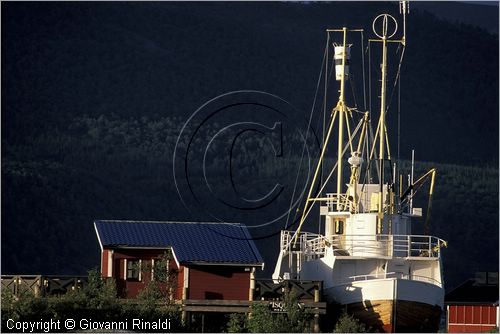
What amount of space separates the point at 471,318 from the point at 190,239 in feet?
42.5

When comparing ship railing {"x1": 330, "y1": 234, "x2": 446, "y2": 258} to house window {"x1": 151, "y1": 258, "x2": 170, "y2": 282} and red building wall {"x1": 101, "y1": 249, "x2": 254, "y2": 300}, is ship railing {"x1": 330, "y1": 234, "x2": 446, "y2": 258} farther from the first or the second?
house window {"x1": 151, "y1": 258, "x2": 170, "y2": 282}

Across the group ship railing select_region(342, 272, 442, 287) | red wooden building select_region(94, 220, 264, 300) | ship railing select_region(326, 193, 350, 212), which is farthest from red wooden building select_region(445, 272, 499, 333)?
red wooden building select_region(94, 220, 264, 300)

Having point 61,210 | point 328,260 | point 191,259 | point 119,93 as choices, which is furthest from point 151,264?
point 119,93

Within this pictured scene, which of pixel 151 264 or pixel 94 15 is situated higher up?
pixel 94 15

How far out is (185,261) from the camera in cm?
5756

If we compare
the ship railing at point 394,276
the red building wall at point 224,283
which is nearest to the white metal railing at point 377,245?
the ship railing at point 394,276

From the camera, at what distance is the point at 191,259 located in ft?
189

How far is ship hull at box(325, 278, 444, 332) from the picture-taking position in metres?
57.7

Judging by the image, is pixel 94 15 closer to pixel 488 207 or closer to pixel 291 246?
pixel 488 207

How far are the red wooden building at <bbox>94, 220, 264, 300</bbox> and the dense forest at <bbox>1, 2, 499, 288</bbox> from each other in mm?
40752

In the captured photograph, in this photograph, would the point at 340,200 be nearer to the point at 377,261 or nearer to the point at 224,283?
the point at 377,261

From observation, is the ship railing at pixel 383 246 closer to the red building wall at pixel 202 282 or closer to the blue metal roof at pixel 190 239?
the blue metal roof at pixel 190 239

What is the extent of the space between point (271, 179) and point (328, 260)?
2059 inches

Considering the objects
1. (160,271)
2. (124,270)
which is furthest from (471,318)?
(124,270)
